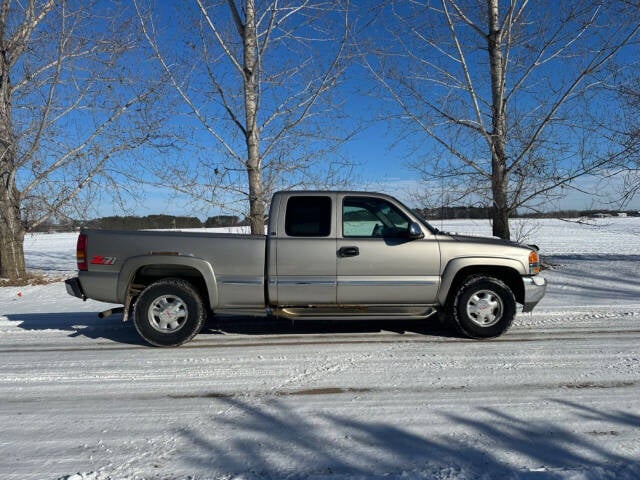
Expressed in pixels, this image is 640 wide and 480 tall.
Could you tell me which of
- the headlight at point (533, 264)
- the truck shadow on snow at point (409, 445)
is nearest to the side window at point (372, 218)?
the headlight at point (533, 264)

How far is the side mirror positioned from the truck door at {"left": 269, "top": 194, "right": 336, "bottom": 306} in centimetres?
91

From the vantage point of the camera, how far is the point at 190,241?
5.32 metres

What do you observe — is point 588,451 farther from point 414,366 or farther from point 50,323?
point 50,323

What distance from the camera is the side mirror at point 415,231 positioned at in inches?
207

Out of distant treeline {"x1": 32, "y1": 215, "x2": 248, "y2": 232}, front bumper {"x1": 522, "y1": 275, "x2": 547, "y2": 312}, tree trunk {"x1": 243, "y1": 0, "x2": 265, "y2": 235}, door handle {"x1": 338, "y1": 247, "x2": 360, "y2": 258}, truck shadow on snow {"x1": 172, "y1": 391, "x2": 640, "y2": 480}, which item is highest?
tree trunk {"x1": 243, "y1": 0, "x2": 265, "y2": 235}

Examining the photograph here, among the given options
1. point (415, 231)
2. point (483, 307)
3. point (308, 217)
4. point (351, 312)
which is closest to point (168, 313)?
point (308, 217)

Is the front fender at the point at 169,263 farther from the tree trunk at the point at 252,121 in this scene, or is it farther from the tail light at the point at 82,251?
the tree trunk at the point at 252,121

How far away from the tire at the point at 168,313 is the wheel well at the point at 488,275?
10.3 ft

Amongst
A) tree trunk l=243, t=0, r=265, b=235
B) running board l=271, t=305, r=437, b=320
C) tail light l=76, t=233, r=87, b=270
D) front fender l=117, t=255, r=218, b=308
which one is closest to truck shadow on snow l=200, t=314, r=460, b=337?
running board l=271, t=305, r=437, b=320

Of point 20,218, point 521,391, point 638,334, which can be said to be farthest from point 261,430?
point 20,218

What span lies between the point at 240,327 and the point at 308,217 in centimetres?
206

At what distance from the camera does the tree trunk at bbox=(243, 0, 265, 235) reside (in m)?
10.5

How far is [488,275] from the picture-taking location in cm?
571

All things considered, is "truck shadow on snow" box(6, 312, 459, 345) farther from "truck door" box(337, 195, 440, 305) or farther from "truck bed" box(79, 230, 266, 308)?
"truck bed" box(79, 230, 266, 308)
